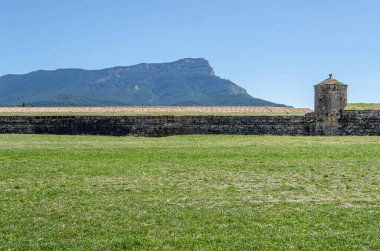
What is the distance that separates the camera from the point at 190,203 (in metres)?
8.98

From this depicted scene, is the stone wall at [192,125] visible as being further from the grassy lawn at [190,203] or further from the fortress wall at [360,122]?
the grassy lawn at [190,203]

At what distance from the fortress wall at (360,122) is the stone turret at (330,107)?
342 mm

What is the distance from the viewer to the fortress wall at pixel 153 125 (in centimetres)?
2675

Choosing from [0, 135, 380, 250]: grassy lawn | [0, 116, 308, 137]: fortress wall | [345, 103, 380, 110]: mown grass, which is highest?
[345, 103, 380, 110]: mown grass

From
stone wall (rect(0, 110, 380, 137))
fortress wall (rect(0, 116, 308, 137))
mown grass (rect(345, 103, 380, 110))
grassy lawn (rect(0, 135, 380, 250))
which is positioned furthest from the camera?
fortress wall (rect(0, 116, 308, 137))

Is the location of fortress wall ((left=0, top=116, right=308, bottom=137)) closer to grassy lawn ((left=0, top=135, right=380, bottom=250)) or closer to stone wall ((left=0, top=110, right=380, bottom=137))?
stone wall ((left=0, top=110, right=380, bottom=137))

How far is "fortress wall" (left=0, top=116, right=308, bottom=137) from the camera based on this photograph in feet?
87.8

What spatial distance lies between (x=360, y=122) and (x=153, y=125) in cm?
1061

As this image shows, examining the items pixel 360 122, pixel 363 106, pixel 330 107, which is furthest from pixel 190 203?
pixel 363 106

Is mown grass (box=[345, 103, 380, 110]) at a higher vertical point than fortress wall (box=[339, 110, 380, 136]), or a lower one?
higher

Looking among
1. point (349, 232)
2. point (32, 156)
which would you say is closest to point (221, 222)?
point (349, 232)

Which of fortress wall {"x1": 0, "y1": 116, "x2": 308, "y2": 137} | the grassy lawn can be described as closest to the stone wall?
fortress wall {"x1": 0, "y1": 116, "x2": 308, "y2": 137}

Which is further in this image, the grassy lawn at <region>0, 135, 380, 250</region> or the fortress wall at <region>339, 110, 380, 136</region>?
the fortress wall at <region>339, 110, 380, 136</region>

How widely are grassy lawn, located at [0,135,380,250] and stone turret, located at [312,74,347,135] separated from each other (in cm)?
1042
